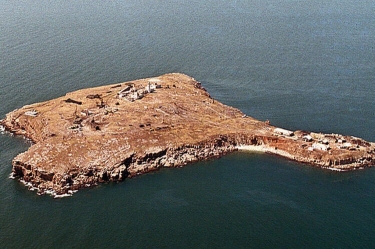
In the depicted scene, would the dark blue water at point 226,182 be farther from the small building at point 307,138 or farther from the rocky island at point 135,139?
the small building at point 307,138

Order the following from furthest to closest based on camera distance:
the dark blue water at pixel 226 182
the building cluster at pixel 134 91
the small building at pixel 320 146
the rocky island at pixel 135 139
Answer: the building cluster at pixel 134 91 < the small building at pixel 320 146 < the rocky island at pixel 135 139 < the dark blue water at pixel 226 182

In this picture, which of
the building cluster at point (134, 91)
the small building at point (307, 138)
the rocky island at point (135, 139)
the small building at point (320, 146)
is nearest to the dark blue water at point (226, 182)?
the rocky island at point (135, 139)

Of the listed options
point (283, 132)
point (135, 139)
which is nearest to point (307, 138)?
point (283, 132)

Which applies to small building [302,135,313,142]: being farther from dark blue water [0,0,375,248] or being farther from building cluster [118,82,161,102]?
building cluster [118,82,161,102]

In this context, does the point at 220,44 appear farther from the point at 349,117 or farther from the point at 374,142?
the point at 374,142

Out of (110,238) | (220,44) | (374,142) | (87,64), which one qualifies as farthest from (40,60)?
(374,142)

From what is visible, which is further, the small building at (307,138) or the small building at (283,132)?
the small building at (283,132)

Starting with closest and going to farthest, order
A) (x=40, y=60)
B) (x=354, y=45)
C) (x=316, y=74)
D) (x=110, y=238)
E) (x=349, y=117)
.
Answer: (x=110, y=238) → (x=349, y=117) → (x=316, y=74) → (x=40, y=60) → (x=354, y=45)

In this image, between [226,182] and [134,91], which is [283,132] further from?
[134,91]

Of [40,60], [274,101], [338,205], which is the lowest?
[338,205]

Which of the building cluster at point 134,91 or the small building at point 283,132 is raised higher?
the building cluster at point 134,91
